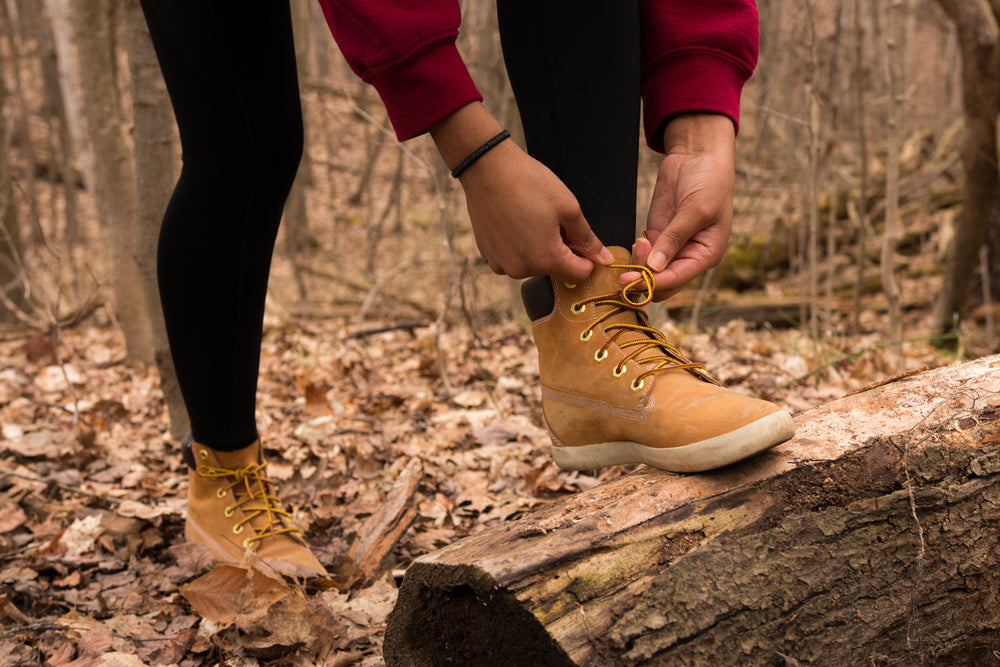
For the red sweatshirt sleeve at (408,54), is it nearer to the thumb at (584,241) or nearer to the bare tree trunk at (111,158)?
the thumb at (584,241)

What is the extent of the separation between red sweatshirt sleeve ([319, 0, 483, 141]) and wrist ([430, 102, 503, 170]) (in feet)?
0.06

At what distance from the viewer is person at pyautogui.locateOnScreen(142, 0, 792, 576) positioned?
1.13 metres

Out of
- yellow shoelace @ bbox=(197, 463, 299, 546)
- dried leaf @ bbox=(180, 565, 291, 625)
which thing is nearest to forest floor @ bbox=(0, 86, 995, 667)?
dried leaf @ bbox=(180, 565, 291, 625)

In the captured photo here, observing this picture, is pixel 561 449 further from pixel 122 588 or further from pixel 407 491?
pixel 122 588

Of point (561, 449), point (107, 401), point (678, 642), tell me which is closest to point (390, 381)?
point (107, 401)

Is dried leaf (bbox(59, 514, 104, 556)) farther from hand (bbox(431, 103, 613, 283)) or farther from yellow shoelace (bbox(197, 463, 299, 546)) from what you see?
hand (bbox(431, 103, 613, 283))

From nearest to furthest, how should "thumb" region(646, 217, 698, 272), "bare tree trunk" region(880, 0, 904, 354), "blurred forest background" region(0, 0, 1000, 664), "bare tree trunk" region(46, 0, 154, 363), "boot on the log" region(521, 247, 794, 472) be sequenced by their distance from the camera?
1. "boot on the log" region(521, 247, 794, 472)
2. "thumb" region(646, 217, 698, 272)
3. "blurred forest background" region(0, 0, 1000, 664)
4. "bare tree trunk" region(880, 0, 904, 354)
5. "bare tree trunk" region(46, 0, 154, 363)

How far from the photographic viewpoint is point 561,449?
143 centimetres

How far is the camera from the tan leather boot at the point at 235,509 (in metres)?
1.62

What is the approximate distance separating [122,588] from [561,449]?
1062mm

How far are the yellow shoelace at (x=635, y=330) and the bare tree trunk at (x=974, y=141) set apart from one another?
282 cm

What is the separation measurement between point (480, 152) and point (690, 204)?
1.38 feet

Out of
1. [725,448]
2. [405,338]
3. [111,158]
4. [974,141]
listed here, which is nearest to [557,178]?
[725,448]

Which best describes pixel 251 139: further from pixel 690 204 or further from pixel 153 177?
pixel 153 177
